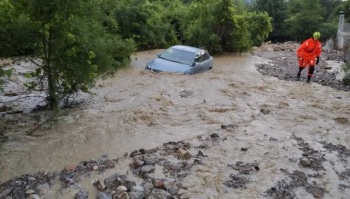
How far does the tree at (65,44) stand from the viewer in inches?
265

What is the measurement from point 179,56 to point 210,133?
17.9ft

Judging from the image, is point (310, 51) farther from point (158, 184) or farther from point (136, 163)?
point (158, 184)

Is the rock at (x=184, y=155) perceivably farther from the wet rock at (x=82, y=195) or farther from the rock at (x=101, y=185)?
→ the wet rock at (x=82, y=195)

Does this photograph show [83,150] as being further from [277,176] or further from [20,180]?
[277,176]

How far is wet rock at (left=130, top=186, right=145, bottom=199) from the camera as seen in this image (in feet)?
16.1

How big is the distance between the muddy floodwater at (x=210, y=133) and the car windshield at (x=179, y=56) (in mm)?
876

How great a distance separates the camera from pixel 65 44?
7.30 m

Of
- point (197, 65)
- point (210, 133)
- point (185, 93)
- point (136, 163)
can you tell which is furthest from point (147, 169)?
point (197, 65)

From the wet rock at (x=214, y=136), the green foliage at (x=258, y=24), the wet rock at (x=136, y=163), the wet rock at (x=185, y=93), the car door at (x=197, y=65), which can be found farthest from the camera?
the green foliage at (x=258, y=24)

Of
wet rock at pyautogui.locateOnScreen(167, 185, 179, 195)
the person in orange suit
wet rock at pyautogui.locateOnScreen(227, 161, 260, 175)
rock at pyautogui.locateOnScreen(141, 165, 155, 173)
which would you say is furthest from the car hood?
wet rock at pyautogui.locateOnScreen(167, 185, 179, 195)

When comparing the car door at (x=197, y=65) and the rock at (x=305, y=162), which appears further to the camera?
the car door at (x=197, y=65)

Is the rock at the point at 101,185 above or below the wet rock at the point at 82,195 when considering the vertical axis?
above

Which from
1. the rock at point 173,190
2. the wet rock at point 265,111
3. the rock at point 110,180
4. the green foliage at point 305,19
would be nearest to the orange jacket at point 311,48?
the wet rock at point 265,111

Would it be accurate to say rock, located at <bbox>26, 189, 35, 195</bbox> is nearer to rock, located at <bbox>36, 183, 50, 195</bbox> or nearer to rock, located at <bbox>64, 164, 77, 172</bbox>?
rock, located at <bbox>36, 183, 50, 195</bbox>
